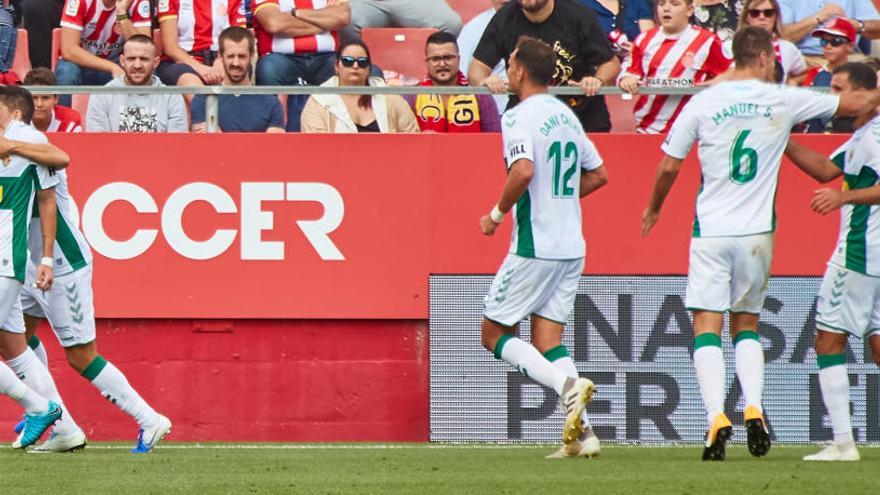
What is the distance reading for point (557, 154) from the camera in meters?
9.10

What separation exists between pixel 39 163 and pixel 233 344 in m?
2.77

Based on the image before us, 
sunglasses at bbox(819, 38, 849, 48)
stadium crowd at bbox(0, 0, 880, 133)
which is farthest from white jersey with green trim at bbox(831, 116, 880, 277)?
sunglasses at bbox(819, 38, 849, 48)

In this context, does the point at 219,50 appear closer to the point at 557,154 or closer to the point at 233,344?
the point at 233,344

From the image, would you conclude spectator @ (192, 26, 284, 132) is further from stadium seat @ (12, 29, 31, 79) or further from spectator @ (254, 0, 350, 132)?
stadium seat @ (12, 29, 31, 79)

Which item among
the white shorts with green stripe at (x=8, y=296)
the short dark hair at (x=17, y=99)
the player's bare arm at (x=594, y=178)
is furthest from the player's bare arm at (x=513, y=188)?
the short dark hair at (x=17, y=99)

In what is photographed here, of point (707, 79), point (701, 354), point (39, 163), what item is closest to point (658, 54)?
Answer: point (707, 79)

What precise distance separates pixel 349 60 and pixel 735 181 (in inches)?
170

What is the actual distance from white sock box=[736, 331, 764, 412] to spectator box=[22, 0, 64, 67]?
746 cm

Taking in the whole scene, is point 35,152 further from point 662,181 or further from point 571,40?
point 571,40

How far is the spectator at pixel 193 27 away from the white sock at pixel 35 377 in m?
3.54

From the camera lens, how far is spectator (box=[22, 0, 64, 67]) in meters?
13.9

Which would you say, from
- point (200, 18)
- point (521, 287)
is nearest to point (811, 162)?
point (521, 287)

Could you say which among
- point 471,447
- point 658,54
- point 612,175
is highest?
point 658,54

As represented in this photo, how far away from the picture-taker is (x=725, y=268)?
28.6 feet
